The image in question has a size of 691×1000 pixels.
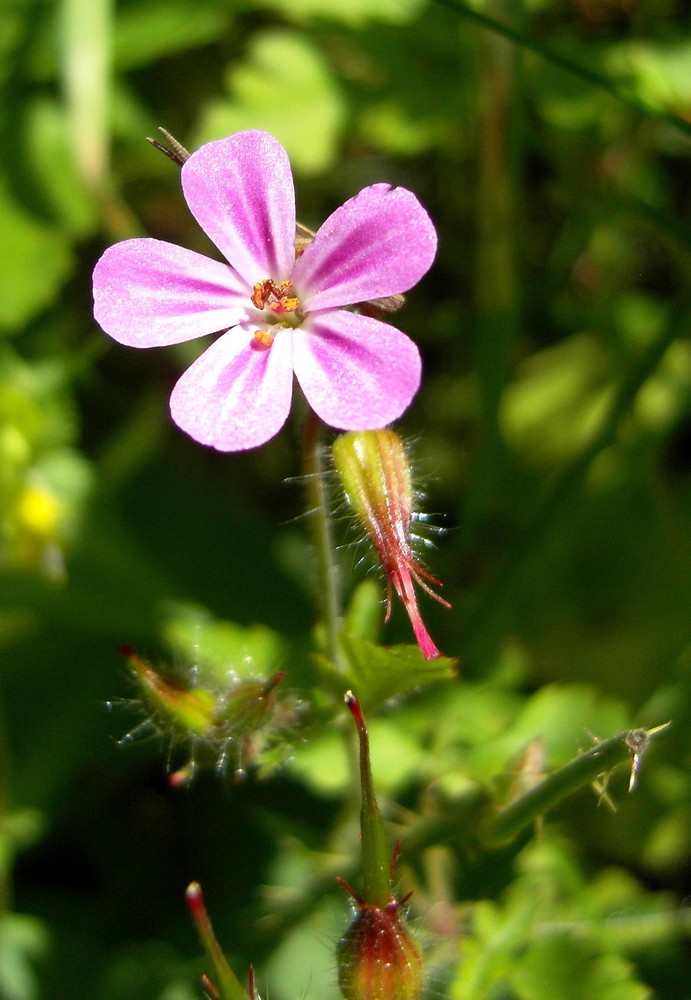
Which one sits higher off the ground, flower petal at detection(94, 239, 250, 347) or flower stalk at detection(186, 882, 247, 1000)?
flower petal at detection(94, 239, 250, 347)

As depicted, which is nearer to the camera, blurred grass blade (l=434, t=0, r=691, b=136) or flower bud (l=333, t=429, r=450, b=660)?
flower bud (l=333, t=429, r=450, b=660)

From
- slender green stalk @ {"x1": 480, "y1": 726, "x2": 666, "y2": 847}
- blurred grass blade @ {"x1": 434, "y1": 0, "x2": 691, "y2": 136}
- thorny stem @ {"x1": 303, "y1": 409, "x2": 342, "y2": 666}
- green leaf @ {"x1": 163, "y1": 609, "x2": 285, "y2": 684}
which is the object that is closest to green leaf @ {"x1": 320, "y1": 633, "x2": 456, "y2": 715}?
thorny stem @ {"x1": 303, "y1": 409, "x2": 342, "y2": 666}

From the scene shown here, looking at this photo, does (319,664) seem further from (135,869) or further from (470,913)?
(135,869)

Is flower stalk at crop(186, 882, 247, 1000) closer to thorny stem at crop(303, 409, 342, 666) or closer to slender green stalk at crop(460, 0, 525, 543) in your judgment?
thorny stem at crop(303, 409, 342, 666)

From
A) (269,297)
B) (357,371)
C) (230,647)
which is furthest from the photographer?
(230,647)

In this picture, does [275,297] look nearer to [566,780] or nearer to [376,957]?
[566,780]

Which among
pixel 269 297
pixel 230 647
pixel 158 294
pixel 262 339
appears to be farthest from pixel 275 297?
pixel 230 647
